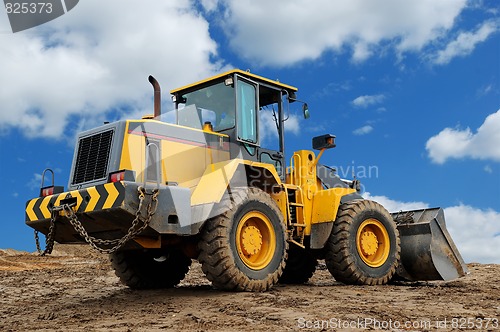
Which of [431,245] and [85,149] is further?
[431,245]

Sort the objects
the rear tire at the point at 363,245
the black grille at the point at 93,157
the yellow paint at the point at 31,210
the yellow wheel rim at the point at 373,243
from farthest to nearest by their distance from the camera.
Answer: the yellow wheel rim at the point at 373,243 < the rear tire at the point at 363,245 < the yellow paint at the point at 31,210 < the black grille at the point at 93,157

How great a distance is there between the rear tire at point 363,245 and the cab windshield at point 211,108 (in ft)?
8.72

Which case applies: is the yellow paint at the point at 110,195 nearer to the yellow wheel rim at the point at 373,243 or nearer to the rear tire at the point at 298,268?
the yellow wheel rim at the point at 373,243

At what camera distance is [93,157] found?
27.9 ft

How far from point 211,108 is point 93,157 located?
2.34m

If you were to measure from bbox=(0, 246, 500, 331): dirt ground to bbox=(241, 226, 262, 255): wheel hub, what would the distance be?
0.68 m

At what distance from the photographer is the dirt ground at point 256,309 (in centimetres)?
627

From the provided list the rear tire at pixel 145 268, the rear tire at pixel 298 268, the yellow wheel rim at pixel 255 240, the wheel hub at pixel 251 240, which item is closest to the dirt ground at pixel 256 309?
the rear tire at pixel 145 268

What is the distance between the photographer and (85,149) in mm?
8727

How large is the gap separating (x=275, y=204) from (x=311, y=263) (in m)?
2.97

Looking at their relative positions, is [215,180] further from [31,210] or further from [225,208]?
[31,210]

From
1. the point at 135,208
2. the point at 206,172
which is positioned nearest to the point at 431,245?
the point at 206,172

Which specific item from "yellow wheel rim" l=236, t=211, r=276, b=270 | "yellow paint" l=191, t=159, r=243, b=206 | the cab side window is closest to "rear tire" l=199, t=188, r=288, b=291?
"yellow wheel rim" l=236, t=211, r=276, b=270

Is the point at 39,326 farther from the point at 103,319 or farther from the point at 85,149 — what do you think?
the point at 85,149
